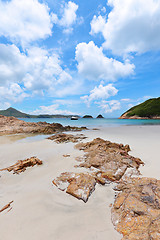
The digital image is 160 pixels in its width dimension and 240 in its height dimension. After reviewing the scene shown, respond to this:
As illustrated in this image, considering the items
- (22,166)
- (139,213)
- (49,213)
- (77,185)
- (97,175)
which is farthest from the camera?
(22,166)

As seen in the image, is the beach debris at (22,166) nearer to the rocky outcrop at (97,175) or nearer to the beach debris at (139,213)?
the rocky outcrop at (97,175)

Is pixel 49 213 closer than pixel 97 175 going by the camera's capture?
Yes

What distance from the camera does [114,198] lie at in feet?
11.4

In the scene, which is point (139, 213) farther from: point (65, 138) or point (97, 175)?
point (65, 138)

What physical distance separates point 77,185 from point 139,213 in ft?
6.69

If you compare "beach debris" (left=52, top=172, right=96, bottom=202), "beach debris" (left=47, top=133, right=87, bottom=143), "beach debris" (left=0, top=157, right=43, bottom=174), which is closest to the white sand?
"beach debris" (left=52, top=172, right=96, bottom=202)

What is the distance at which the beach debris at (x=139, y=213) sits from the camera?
2181mm

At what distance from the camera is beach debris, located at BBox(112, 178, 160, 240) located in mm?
2181

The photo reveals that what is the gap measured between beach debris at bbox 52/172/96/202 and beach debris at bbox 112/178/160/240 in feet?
3.24

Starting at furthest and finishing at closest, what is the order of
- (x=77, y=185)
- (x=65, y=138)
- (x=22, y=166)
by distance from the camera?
1. (x=65, y=138)
2. (x=22, y=166)
3. (x=77, y=185)

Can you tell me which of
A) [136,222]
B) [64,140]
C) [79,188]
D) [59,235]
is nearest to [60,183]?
[79,188]

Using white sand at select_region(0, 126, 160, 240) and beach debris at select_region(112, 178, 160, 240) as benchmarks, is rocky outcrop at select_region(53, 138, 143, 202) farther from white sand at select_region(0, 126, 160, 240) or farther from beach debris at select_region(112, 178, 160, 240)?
beach debris at select_region(112, 178, 160, 240)

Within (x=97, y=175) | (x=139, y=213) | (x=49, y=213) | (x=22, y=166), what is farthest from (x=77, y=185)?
(x=22, y=166)

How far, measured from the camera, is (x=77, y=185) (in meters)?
3.84
